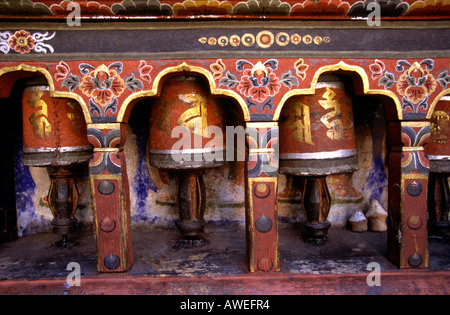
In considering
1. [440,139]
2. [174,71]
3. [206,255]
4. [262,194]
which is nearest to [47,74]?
[174,71]

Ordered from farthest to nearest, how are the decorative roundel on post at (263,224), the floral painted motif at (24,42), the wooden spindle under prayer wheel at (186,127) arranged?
the wooden spindle under prayer wheel at (186,127) < the decorative roundel on post at (263,224) < the floral painted motif at (24,42)

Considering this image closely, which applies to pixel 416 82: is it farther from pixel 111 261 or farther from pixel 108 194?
pixel 111 261

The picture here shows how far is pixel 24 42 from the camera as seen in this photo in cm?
239

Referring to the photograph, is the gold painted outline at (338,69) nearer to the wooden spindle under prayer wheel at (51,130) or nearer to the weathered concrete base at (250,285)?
the weathered concrete base at (250,285)

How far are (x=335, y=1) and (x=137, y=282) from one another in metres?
2.55

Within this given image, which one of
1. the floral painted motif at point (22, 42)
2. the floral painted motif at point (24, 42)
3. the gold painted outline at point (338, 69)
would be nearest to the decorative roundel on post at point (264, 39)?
the gold painted outline at point (338, 69)

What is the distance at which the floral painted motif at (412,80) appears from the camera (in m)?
2.46

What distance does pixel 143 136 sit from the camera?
11.9 feet

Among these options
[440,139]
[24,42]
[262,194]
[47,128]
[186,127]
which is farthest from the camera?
[440,139]

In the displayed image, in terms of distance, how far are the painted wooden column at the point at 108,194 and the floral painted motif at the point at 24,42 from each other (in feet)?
2.23

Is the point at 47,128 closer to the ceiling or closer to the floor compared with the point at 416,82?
closer to the floor

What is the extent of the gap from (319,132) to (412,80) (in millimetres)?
789

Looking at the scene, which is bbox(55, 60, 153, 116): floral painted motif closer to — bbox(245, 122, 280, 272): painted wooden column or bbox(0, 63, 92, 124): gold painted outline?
bbox(0, 63, 92, 124): gold painted outline

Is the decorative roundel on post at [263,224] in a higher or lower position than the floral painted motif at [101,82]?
lower
